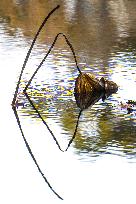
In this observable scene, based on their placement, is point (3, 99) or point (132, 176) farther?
point (3, 99)

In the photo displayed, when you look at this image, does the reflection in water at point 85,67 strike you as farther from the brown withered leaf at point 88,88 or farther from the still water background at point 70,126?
the brown withered leaf at point 88,88

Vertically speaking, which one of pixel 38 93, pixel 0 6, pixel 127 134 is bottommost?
pixel 0 6

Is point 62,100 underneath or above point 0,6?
above

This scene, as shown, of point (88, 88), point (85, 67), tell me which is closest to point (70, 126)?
point (88, 88)

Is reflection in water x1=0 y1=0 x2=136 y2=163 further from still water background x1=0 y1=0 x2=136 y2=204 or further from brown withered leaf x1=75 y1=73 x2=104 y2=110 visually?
brown withered leaf x1=75 y1=73 x2=104 y2=110

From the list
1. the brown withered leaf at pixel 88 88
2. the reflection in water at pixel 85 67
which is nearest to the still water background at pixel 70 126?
the reflection in water at pixel 85 67

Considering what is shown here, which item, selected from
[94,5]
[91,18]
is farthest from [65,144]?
[94,5]

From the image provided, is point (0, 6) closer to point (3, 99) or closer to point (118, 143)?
point (3, 99)

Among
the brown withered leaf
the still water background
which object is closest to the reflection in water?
the still water background

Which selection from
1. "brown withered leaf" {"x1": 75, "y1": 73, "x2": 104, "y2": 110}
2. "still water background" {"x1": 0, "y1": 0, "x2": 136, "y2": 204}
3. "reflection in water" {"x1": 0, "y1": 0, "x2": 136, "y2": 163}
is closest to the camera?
"still water background" {"x1": 0, "y1": 0, "x2": 136, "y2": 204}
